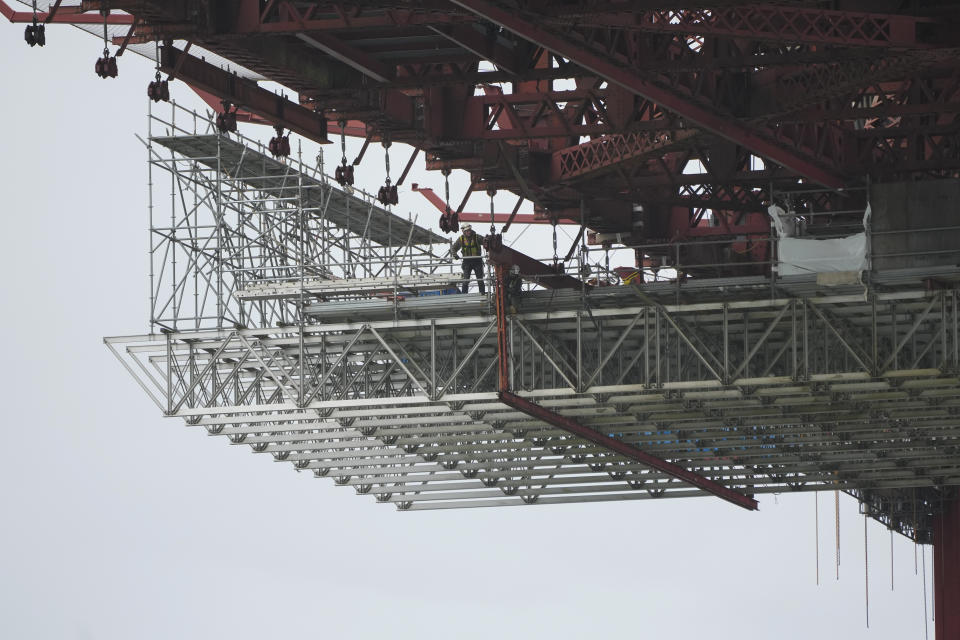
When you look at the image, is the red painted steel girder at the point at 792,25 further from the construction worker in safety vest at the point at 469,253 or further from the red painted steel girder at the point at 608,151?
the construction worker in safety vest at the point at 469,253

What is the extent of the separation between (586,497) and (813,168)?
13.5 m

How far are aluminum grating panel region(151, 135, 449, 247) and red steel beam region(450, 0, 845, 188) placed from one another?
8.85 meters

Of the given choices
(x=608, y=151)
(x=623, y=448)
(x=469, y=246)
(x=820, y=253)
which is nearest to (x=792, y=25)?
(x=820, y=253)

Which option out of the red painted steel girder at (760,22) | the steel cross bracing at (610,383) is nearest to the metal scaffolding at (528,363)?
the steel cross bracing at (610,383)

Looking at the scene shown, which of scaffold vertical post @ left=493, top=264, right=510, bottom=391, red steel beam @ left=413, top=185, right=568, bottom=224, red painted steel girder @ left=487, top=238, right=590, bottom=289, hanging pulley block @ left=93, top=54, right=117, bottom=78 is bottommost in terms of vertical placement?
scaffold vertical post @ left=493, top=264, right=510, bottom=391

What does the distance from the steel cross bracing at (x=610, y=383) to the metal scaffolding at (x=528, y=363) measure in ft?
0.26

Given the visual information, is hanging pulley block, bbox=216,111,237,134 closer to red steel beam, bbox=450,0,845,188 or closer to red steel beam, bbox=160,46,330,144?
red steel beam, bbox=160,46,330,144

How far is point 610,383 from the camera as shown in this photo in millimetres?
51906

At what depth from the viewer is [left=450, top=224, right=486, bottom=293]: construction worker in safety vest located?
158 ft

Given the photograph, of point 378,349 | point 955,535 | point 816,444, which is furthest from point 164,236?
point 955,535

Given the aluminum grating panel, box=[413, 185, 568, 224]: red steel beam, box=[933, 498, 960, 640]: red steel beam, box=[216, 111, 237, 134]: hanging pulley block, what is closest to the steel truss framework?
box=[216, 111, 237, 134]: hanging pulley block

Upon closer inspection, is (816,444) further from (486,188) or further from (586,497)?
(486,188)

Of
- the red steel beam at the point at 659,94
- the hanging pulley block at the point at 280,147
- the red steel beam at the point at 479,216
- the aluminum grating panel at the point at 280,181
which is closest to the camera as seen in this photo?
the red steel beam at the point at 659,94

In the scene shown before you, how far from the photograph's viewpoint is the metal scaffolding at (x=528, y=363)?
4616 cm
